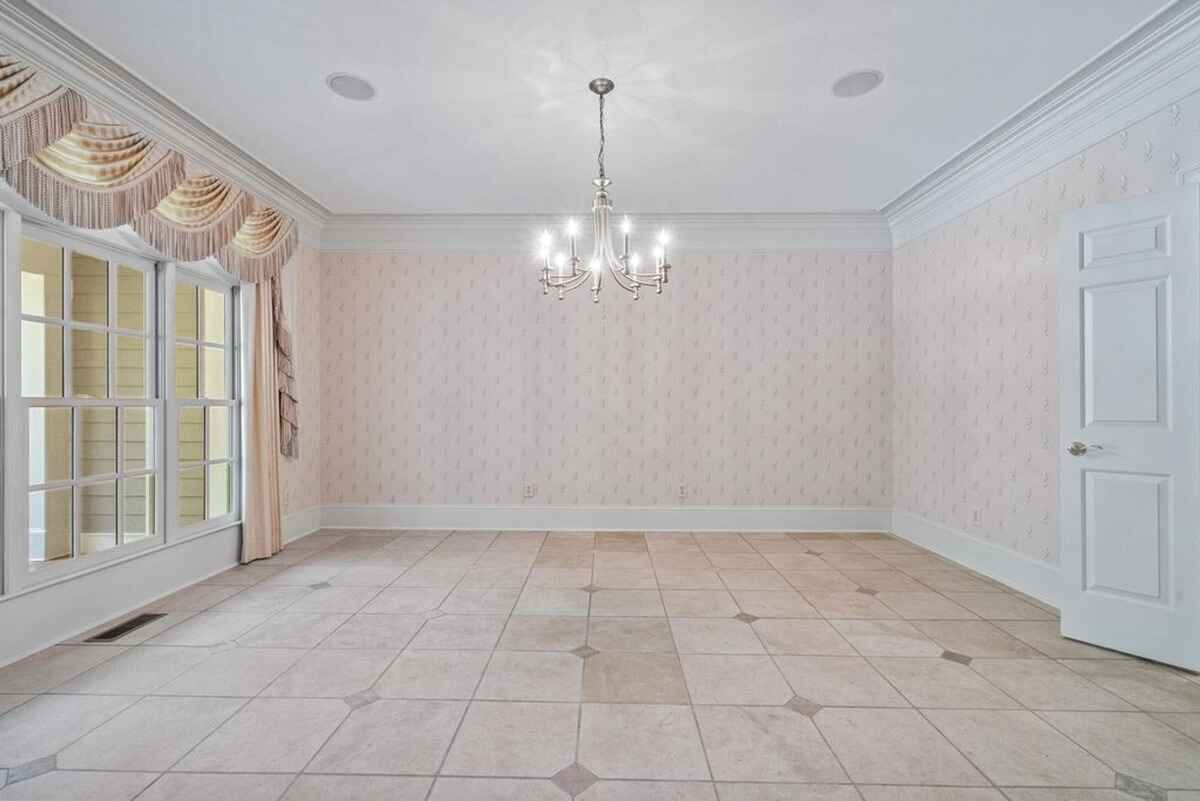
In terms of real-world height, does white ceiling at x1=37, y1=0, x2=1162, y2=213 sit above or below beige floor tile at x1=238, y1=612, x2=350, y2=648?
above

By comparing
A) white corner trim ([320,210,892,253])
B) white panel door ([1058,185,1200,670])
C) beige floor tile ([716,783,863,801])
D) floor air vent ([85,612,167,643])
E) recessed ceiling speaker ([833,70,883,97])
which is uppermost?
recessed ceiling speaker ([833,70,883,97])

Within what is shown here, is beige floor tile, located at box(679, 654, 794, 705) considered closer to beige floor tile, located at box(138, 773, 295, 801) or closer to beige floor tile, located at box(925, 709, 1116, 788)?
beige floor tile, located at box(925, 709, 1116, 788)

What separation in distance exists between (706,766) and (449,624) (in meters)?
1.74

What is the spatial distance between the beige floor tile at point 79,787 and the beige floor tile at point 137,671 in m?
0.57

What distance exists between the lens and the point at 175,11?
2523 millimetres

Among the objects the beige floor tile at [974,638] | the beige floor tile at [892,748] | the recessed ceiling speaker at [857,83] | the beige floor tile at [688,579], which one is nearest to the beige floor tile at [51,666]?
the beige floor tile at [688,579]

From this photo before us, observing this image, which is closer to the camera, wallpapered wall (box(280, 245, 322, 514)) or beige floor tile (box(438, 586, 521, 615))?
beige floor tile (box(438, 586, 521, 615))

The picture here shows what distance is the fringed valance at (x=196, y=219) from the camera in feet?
10.9

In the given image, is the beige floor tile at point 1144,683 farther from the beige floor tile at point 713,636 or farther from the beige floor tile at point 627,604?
the beige floor tile at point 627,604

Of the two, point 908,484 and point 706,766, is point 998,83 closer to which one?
point 908,484

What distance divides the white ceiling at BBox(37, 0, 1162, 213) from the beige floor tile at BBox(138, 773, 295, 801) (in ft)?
10.3

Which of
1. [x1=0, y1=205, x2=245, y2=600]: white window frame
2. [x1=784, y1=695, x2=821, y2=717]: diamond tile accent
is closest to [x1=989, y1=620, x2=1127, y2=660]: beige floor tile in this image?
[x1=784, y1=695, x2=821, y2=717]: diamond tile accent

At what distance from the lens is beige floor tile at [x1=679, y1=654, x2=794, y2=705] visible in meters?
2.40

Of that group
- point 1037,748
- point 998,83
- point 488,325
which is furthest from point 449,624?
point 998,83
